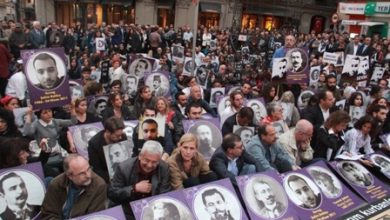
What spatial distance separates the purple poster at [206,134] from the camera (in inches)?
219

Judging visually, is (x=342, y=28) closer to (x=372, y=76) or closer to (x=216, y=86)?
(x=372, y=76)

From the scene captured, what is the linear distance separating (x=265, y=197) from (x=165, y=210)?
1149mm

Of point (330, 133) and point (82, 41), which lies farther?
point (82, 41)

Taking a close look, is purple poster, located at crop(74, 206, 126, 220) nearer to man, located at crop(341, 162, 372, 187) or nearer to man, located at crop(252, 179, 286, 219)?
man, located at crop(252, 179, 286, 219)

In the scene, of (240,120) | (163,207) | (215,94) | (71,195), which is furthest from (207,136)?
(215,94)

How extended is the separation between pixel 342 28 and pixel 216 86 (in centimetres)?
2138

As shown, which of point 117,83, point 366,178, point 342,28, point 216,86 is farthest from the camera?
point 342,28

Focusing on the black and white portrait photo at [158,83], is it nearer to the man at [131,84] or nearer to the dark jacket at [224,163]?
the man at [131,84]

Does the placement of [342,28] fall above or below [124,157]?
above

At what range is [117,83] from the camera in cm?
759

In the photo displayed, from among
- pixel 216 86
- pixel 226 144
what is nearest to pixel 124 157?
pixel 226 144

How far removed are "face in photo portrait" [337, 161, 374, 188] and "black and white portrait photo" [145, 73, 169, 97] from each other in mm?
4296

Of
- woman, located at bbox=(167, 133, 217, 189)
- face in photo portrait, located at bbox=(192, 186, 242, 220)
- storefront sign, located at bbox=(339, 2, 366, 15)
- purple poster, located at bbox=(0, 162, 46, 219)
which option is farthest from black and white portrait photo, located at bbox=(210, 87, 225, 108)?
storefront sign, located at bbox=(339, 2, 366, 15)

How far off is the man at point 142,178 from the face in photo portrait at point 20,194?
0.67 meters
